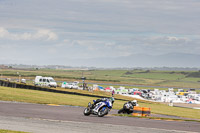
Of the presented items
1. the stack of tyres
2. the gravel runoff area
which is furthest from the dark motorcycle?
the gravel runoff area

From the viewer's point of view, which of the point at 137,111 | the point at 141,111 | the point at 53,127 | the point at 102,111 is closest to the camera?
the point at 53,127

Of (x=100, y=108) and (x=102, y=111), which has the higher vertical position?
(x=100, y=108)

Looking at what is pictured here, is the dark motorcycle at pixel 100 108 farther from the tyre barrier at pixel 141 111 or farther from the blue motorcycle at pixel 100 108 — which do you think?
the tyre barrier at pixel 141 111

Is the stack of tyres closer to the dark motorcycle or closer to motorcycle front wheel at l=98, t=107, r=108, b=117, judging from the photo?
the dark motorcycle

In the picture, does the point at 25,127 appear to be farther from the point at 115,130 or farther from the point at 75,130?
the point at 115,130

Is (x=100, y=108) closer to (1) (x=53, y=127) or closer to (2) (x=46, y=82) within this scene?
(1) (x=53, y=127)

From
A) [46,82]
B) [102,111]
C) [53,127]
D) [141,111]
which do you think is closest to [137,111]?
[141,111]

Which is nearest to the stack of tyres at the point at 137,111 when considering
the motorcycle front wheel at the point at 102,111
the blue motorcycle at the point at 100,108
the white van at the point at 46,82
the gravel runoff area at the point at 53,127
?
the blue motorcycle at the point at 100,108

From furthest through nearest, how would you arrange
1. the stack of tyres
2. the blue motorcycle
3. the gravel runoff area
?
1. the stack of tyres
2. the blue motorcycle
3. the gravel runoff area

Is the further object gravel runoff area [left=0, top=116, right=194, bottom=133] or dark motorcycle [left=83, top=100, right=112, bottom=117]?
dark motorcycle [left=83, top=100, right=112, bottom=117]

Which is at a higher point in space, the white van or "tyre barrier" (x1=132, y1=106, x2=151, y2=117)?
the white van

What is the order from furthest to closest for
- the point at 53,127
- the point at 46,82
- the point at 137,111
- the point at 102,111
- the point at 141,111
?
1. the point at 46,82
2. the point at 137,111
3. the point at 141,111
4. the point at 102,111
5. the point at 53,127

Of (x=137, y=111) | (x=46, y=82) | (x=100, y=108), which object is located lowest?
(x=137, y=111)

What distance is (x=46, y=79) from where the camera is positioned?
77125mm
